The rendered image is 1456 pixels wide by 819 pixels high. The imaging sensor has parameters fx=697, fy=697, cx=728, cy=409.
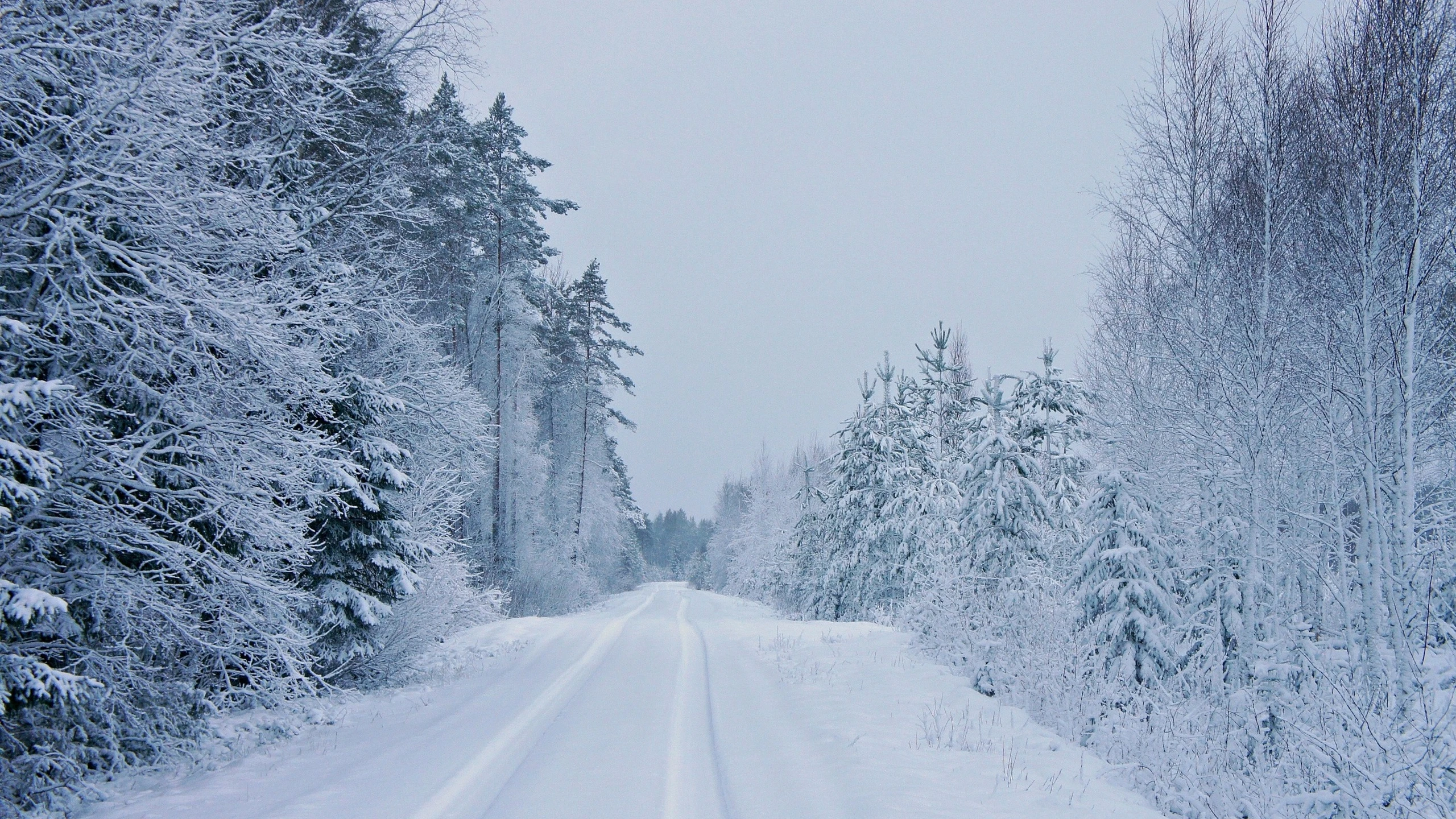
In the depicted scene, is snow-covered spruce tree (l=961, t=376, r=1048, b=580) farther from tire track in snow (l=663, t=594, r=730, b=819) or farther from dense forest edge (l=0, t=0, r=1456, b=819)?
tire track in snow (l=663, t=594, r=730, b=819)

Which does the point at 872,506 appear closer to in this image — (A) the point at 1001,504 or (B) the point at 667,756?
(A) the point at 1001,504

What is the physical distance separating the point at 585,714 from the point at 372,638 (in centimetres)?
377

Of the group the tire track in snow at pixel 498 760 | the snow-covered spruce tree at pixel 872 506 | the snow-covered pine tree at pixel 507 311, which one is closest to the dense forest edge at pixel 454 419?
Answer: the tire track in snow at pixel 498 760

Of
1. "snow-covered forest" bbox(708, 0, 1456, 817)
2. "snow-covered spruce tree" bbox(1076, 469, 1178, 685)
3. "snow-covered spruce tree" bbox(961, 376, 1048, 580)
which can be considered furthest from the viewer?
"snow-covered spruce tree" bbox(961, 376, 1048, 580)

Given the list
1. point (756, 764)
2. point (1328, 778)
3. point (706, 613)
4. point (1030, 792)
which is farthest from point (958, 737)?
point (706, 613)

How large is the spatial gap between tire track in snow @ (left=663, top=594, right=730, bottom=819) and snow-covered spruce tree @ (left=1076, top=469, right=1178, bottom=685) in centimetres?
562

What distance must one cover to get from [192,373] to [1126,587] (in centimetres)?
1181

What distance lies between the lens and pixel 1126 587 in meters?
10.3

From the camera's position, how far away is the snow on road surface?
5.35 meters

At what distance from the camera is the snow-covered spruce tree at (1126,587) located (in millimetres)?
10258

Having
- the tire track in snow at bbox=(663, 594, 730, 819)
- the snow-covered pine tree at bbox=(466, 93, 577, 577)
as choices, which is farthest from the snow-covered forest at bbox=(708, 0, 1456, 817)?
the snow-covered pine tree at bbox=(466, 93, 577, 577)

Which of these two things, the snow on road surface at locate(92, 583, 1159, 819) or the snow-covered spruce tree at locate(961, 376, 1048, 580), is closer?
the snow on road surface at locate(92, 583, 1159, 819)

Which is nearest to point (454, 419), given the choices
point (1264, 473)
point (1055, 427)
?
point (1264, 473)

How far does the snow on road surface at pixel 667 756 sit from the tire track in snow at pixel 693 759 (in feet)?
0.08
